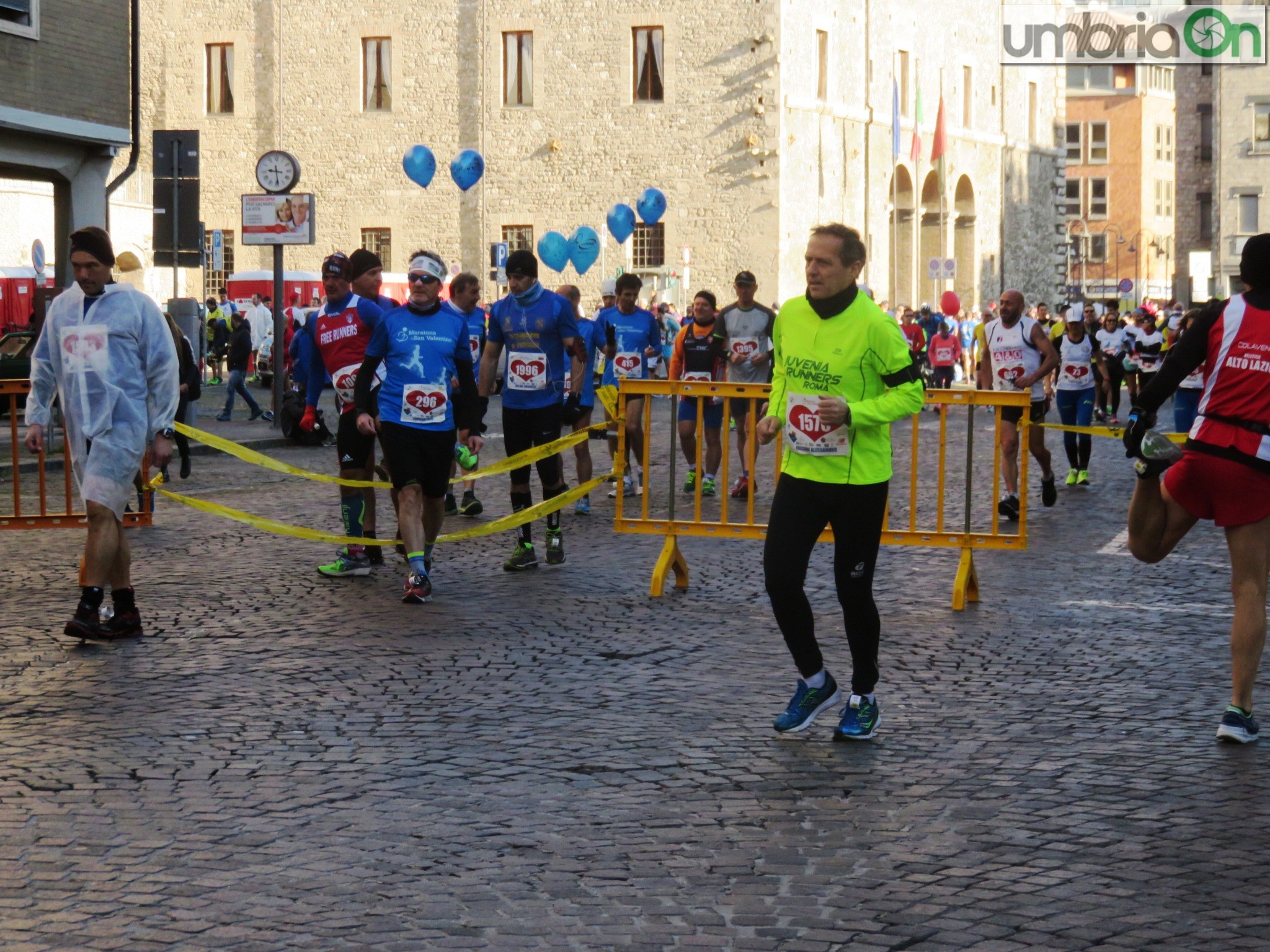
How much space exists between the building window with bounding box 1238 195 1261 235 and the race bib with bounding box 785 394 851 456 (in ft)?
212

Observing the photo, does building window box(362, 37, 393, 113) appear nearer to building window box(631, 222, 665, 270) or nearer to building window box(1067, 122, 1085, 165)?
building window box(631, 222, 665, 270)

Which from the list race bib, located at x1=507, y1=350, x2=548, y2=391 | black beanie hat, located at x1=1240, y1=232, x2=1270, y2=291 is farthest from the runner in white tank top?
black beanie hat, located at x1=1240, y1=232, x2=1270, y2=291

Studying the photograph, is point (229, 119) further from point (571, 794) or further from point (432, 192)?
point (571, 794)

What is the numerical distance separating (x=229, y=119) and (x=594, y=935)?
175ft

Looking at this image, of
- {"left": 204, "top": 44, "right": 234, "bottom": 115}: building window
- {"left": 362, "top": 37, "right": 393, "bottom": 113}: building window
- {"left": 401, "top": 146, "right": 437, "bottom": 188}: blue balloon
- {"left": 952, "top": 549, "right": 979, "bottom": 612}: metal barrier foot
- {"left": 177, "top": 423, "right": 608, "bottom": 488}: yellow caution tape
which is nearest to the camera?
{"left": 952, "top": 549, "right": 979, "bottom": 612}: metal barrier foot

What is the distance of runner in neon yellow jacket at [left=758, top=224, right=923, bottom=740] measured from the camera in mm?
A: 6629

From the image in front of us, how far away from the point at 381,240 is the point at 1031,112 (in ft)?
84.0

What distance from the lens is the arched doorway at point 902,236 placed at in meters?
56.5

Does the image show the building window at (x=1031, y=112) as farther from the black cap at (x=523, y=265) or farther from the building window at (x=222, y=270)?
the black cap at (x=523, y=265)

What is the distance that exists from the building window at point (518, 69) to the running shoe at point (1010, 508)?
39.9 meters

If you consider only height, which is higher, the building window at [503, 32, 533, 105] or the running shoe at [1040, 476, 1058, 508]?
the building window at [503, 32, 533, 105]

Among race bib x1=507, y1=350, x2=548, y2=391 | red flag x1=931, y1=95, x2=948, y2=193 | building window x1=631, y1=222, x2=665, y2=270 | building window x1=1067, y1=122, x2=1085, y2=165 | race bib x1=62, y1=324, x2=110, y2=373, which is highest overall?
building window x1=1067, y1=122, x2=1085, y2=165

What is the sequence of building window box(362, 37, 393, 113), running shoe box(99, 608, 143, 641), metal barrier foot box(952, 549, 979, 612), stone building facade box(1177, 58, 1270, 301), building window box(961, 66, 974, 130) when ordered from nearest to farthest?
running shoe box(99, 608, 143, 641) → metal barrier foot box(952, 549, 979, 612) → building window box(362, 37, 393, 113) → building window box(961, 66, 974, 130) → stone building facade box(1177, 58, 1270, 301)

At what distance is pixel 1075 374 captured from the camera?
18.6 m
